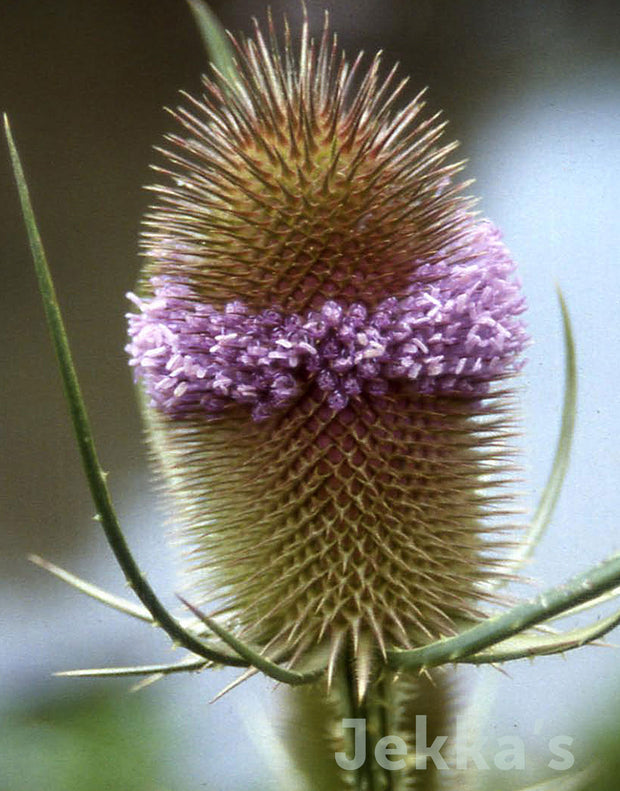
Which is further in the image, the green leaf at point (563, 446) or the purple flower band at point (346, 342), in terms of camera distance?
the green leaf at point (563, 446)

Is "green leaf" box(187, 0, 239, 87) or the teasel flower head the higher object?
"green leaf" box(187, 0, 239, 87)

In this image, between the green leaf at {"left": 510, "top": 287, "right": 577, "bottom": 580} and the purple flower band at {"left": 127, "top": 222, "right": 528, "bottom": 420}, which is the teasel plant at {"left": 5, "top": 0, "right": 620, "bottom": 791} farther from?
the green leaf at {"left": 510, "top": 287, "right": 577, "bottom": 580}

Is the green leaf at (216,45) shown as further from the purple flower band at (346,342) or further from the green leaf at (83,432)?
the green leaf at (83,432)

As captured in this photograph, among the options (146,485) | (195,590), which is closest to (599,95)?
(146,485)

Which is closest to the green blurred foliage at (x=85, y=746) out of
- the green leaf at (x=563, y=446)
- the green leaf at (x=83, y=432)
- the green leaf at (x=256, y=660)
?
the green leaf at (x=563, y=446)

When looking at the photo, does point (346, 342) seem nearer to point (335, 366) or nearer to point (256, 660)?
point (335, 366)

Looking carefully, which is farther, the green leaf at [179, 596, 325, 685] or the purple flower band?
the purple flower band

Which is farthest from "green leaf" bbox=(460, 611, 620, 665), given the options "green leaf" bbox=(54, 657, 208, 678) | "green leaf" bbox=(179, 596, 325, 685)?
"green leaf" bbox=(54, 657, 208, 678)

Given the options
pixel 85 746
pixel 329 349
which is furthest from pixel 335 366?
pixel 85 746
